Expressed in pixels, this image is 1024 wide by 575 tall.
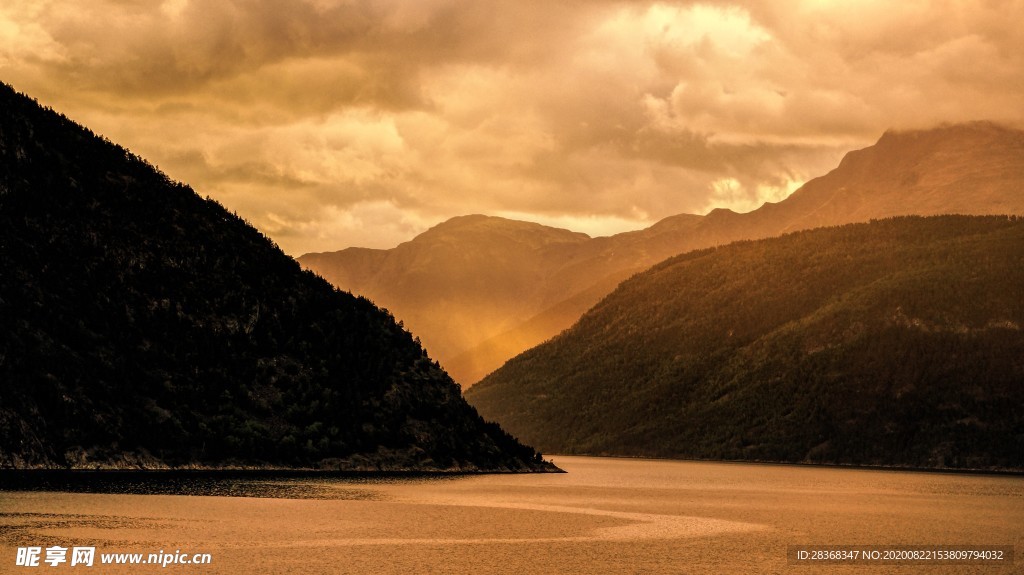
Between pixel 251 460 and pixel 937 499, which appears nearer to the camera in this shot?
pixel 937 499

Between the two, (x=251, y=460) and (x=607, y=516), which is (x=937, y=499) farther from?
(x=251, y=460)

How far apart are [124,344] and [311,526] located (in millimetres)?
100775

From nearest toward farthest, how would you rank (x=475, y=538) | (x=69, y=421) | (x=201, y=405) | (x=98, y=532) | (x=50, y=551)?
(x=50, y=551) → (x=98, y=532) → (x=475, y=538) → (x=69, y=421) → (x=201, y=405)

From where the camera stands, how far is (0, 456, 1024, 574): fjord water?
81.1 metres

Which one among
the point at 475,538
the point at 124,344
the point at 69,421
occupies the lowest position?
the point at 475,538

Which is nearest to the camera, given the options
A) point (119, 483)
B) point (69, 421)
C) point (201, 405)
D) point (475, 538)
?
point (475, 538)

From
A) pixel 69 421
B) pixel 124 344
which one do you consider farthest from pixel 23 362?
pixel 124 344

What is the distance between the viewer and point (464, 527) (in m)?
108

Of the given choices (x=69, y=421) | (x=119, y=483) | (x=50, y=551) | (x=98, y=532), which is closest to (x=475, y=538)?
(x=98, y=532)

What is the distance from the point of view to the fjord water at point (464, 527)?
3194 inches

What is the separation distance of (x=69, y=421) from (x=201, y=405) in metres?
31.9

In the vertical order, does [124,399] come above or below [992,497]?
above

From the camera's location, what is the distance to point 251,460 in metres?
198

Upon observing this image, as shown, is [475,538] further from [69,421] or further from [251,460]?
[251,460]
